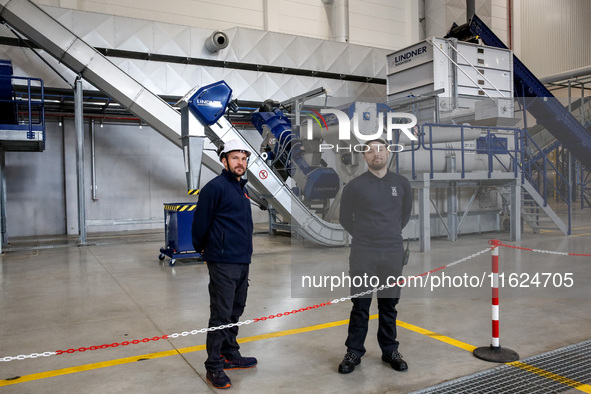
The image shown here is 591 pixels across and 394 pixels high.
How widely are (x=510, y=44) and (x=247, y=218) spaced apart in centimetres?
2176

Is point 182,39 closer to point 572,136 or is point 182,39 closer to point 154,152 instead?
point 154,152

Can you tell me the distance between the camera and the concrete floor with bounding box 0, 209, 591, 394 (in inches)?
146

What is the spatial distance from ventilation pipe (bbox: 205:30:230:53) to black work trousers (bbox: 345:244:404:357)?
11.1m

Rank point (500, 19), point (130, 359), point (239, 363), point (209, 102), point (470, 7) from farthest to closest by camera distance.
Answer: point (500, 19) < point (470, 7) < point (209, 102) < point (130, 359) < point (239, 363)

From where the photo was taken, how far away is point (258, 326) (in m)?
5.08

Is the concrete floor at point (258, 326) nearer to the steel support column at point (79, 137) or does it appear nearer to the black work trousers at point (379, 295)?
the black work trousers at point (379, 295)

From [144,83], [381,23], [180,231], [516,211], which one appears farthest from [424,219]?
[381,23]

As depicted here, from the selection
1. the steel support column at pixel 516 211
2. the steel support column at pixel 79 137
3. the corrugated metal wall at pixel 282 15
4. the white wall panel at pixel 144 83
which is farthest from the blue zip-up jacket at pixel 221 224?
the corrugated metal wall at pixel 282 15

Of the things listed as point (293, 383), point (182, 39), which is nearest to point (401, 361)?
point (293, 383)

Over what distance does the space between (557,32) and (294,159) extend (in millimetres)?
18139

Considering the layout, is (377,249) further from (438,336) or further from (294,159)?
(294,159)

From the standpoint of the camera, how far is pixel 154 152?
605 inches

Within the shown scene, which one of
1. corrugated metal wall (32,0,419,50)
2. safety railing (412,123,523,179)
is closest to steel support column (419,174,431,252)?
safety railing (412,123,523,179)

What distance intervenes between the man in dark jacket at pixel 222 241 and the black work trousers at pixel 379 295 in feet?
3.05
